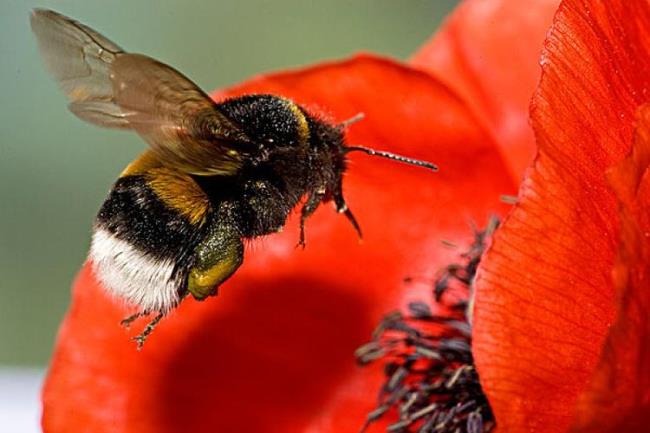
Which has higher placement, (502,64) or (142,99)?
(502,64)

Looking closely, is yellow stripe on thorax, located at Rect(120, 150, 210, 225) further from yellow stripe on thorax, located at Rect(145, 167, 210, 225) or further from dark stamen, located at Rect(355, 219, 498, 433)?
dark stamen, located at Rect(355, 219, 498, 433)

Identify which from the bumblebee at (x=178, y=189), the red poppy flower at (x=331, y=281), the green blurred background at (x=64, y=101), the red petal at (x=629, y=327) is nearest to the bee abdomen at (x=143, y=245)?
the bumblebee at (x=178, y=189)

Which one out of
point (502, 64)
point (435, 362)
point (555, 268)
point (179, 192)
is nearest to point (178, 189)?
point (179, 192)

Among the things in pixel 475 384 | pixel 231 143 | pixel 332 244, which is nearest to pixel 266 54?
pixel 332 244

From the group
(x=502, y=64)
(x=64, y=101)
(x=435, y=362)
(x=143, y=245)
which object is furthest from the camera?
(x=64, y=101)

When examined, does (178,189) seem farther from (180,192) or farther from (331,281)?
(331,281)

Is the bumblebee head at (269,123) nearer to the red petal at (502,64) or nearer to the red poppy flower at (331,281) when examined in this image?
the red poppy flower at (331,281)
